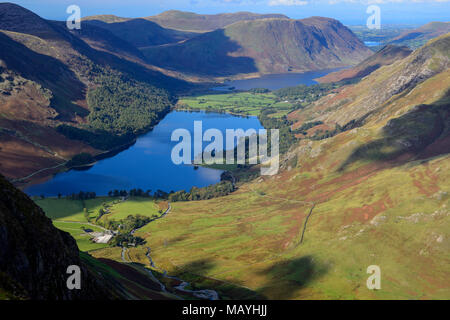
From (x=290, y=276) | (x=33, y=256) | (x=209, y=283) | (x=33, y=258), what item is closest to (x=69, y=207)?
(x=209, y=283)

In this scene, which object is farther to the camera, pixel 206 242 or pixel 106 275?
pixel 206 242


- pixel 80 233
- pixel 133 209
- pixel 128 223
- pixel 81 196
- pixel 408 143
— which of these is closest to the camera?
pixel 80 233

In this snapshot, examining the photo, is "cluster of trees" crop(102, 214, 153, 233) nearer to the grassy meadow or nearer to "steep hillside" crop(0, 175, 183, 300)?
the grassy meadow

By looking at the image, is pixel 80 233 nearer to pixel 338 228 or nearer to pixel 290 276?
pixel 290 276

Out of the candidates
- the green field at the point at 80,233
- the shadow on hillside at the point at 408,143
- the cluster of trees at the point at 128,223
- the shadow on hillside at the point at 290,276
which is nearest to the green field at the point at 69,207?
the green field at the point at 80,233

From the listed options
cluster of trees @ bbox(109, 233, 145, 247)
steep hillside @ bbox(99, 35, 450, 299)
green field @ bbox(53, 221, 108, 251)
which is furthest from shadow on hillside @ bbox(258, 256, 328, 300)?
green field @ bbox(53, 221, 108, 251)

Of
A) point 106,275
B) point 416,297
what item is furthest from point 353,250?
point 106,275
